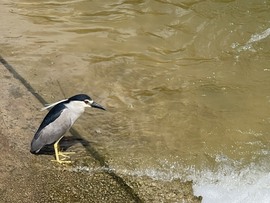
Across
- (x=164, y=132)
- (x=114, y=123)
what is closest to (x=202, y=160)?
(x=164, y=132)

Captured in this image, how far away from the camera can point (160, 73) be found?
29.0 ft

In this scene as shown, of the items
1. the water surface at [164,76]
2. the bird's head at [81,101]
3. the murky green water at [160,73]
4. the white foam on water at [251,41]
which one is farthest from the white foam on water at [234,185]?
the white foam on water at [251,41]

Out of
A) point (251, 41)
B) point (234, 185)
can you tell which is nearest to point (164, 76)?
point (251, 41)

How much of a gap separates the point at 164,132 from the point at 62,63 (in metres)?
2.50

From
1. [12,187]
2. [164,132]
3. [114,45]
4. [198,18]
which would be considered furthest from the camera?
[198,18]

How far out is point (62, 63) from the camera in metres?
8.81

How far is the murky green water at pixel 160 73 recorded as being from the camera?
685 centimetres

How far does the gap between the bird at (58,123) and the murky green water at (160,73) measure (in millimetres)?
553

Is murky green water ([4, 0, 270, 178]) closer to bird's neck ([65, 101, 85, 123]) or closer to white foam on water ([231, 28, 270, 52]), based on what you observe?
white foam on water ([231, 28, 270, 52])

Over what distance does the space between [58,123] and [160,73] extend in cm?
292

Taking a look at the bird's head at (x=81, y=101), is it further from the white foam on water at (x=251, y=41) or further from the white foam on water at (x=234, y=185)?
the white foam on water at (x=251, y=41)

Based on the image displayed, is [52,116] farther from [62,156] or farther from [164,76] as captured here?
[164,76]

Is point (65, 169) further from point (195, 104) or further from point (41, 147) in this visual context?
point (195, 104)

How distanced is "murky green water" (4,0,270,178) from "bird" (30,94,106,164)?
1.81 feet
